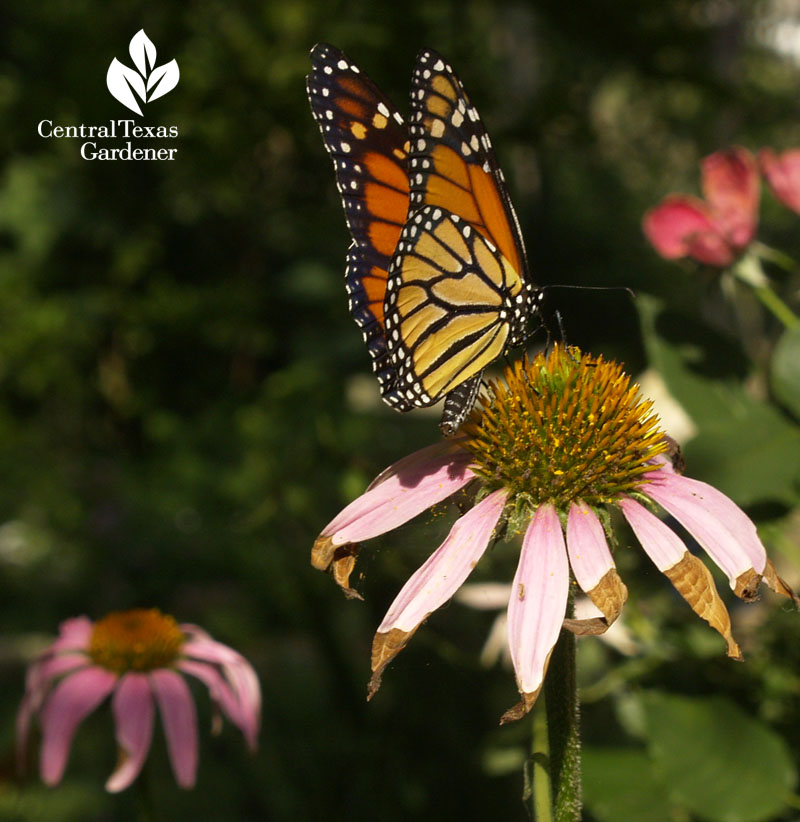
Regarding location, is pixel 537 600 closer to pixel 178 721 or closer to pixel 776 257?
pixel 178 721

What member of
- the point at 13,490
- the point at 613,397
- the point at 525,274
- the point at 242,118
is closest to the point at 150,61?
the point at 242,118

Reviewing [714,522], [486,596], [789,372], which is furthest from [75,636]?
[789,372]

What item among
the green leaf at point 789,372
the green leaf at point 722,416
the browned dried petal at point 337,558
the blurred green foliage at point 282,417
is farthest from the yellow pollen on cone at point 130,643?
the green leaf at point 789,372

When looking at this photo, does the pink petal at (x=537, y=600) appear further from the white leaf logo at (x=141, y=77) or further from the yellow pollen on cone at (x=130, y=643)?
the white leaf logo at (x=141, y=77)

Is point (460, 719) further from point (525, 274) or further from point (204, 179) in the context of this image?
point (204, 179)

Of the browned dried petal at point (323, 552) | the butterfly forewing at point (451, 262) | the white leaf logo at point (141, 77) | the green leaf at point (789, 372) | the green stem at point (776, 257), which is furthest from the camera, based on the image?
the white leaf logo at point (141, 77)

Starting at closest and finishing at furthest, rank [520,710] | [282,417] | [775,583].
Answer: [520,710] < [775,583] < [282,417]
